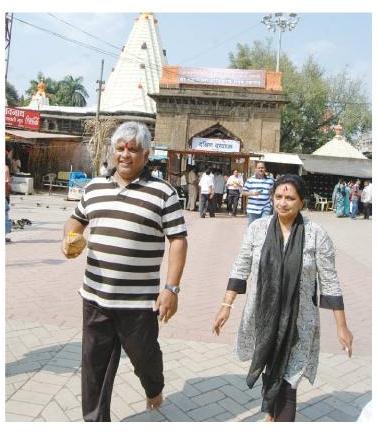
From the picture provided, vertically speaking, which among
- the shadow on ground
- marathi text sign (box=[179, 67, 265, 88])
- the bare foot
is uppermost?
marathi text sign (box=[179, 67, 265, 88])

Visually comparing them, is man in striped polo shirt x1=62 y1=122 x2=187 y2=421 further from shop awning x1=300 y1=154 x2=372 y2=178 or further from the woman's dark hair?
shop awning x1=300 y1=154 x2=372 y2=178

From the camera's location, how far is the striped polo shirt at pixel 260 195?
851 cm

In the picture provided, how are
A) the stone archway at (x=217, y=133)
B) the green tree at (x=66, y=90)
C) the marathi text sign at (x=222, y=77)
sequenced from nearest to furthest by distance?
the marathi text sign at (x=222, y=77), the stone archway at (x=217, y=133), the green tree at (x=66, y=90)

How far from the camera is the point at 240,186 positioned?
1577cm

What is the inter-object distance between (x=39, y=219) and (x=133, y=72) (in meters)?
21.5

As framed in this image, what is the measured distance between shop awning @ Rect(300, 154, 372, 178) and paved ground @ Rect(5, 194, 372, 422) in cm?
1652

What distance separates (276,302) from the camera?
261 centimetres

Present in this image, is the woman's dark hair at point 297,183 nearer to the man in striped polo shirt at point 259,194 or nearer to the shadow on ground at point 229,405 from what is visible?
the shadow on ground at point 229,405

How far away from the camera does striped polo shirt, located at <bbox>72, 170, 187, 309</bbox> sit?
252 cm

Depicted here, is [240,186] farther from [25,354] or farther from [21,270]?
[25,354]

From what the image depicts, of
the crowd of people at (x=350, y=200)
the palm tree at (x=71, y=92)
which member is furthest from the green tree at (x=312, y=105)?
the palm tree at (x=71, y=92)

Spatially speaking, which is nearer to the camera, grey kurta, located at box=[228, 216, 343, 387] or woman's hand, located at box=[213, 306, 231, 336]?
grey kurta, located at box=[228, 216, 343, 387]

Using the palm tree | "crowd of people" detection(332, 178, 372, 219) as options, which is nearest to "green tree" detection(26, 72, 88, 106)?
the palm tree

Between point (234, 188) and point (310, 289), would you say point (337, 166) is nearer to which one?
point (234, 188)
